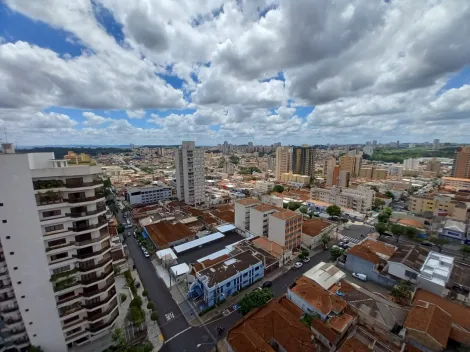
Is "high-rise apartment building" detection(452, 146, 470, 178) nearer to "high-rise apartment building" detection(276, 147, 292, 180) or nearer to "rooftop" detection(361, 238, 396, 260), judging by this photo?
"high-rise apartment building" detection(276, 147, 292, 180)

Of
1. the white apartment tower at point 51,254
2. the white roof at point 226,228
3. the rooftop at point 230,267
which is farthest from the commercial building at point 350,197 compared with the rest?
the white apartment tower at point 51,254

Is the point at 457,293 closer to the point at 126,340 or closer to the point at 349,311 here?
the point at 349,311

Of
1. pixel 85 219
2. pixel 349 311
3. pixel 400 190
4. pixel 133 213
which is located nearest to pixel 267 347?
pixel 349 311

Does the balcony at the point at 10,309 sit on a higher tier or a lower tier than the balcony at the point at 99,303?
higher

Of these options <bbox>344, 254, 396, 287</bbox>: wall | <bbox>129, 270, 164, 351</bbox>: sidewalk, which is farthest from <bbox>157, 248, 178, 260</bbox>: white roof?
<bbox>344, 254, 396, 287</bbox>: wall

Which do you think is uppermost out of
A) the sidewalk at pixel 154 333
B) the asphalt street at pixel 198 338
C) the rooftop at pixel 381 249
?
the rooftop at pixel 381 249

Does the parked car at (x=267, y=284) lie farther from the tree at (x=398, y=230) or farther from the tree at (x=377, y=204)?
the tree at (x=377, y=204)

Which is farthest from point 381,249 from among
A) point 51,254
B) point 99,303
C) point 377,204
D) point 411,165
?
point 411,165
